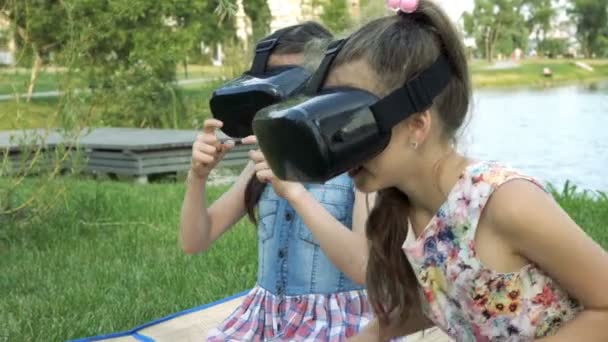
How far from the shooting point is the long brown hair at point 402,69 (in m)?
1.38

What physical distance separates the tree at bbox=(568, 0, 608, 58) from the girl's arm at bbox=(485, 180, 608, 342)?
26.9m

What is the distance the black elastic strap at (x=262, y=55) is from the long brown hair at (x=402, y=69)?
1.48ft

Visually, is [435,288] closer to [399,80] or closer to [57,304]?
[399,80]

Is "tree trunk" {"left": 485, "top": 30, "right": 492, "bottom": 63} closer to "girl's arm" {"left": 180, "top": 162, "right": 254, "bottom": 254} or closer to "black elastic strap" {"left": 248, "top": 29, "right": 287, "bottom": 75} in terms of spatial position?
"girl's arm" {"left": 180, "top": 162, "right": 254, "bottom": 254}

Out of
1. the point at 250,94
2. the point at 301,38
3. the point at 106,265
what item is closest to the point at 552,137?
the point at 106,265

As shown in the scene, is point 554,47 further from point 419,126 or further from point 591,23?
point 419,126

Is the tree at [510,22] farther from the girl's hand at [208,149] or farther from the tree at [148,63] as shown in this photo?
the girl's hand at [208,149]

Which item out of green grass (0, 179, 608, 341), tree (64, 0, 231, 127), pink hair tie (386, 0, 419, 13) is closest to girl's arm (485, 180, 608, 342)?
pink hair tie (386, 0, 419, 13)

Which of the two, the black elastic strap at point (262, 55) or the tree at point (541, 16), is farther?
the tree at point (541, 16)

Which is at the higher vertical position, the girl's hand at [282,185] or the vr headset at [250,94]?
the vr headset at [250,94]

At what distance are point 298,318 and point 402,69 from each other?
83 centimetres

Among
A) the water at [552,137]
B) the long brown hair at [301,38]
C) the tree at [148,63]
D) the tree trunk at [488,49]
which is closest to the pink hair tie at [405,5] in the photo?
the long brown hair at [301,38]

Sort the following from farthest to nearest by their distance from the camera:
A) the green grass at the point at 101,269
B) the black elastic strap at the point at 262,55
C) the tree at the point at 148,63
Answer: the tree at the point at 148,63 < the green grass at the point at 101,269 < the black elastic strap at the point at 262,55

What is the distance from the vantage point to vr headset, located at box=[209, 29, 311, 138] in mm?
1699
